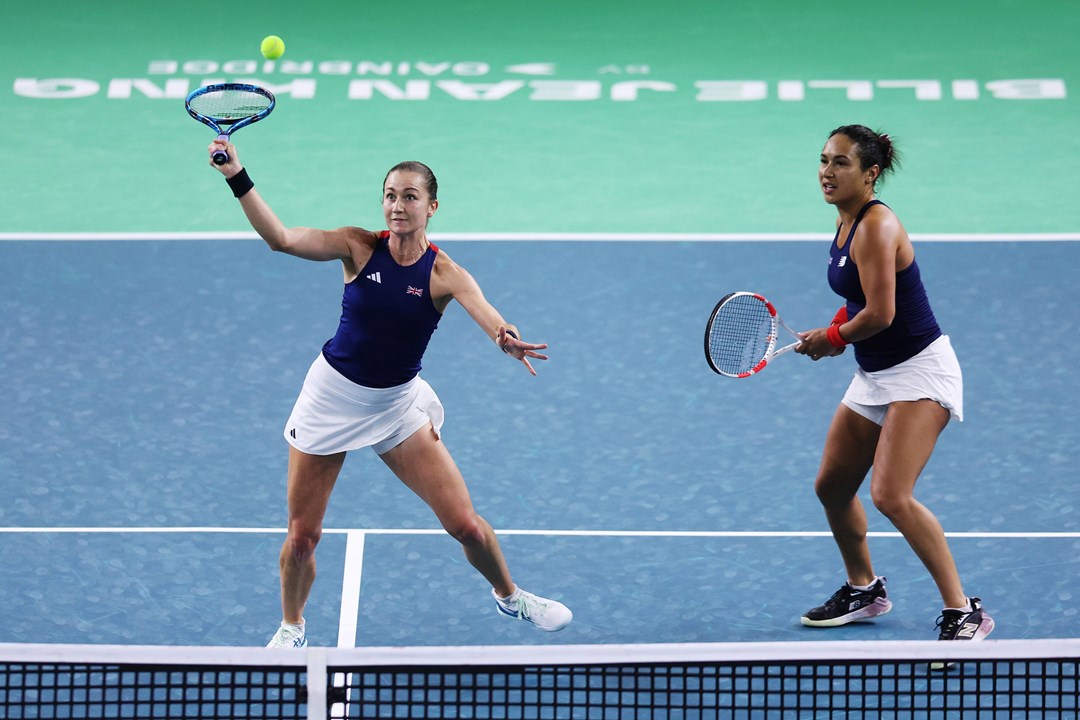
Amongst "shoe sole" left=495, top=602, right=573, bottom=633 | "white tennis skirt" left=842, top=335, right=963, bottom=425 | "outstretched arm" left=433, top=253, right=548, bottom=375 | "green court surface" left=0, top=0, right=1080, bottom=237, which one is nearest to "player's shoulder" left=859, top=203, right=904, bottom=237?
"white tennis skirt" left=842, top=335, right=963, bottom=425

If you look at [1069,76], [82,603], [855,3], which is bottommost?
[82,603]

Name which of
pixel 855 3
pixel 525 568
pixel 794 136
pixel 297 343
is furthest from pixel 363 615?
pixel 855 3

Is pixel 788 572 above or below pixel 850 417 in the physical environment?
below

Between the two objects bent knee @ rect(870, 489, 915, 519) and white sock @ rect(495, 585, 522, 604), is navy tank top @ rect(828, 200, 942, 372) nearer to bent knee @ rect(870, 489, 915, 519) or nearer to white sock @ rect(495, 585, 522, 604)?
bent knee @ rect(870, 489, 915, 519)

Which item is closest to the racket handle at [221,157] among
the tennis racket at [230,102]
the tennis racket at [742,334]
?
the tennis racket at [230,102]

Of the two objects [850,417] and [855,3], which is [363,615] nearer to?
[850,417]

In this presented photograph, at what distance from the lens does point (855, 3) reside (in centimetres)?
1429

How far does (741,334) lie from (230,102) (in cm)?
224

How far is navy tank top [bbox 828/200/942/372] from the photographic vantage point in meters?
5.68

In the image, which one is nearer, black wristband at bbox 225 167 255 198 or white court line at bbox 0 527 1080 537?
black wristband at bbox 225 167 255 198

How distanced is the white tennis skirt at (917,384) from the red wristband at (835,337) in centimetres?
26

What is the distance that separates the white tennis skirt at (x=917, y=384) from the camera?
18.8 feet

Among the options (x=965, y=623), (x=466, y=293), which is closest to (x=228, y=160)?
(x=466, y=293)

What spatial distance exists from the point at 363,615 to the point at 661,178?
5690 millimetres
